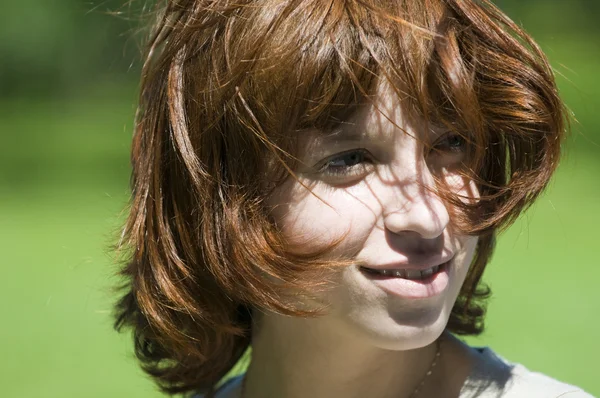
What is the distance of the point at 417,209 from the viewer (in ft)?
4.82

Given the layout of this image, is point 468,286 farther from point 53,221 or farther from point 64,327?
point 53,221

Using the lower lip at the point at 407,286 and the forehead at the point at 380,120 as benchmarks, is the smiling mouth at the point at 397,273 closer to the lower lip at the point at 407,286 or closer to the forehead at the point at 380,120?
the lower lip at the point at 407,286

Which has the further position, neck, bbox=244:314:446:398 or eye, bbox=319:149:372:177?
neck, bbox=244:314:446:398

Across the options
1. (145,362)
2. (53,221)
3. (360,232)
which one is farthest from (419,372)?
(53,221)

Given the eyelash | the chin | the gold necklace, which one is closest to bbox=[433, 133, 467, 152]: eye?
the eyelash

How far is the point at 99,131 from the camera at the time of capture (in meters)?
6.74

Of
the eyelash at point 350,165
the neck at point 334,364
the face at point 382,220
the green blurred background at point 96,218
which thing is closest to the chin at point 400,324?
the face at point 382,220

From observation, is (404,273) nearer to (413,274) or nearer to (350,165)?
(413,274)

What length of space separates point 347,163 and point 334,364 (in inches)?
14.8

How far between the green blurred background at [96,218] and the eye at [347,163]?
495 mm

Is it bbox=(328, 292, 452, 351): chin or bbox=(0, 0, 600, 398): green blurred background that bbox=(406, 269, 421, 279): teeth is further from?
bbox=(0, 0, 600, 398): green blurred background

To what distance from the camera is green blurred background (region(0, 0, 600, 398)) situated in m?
3.63

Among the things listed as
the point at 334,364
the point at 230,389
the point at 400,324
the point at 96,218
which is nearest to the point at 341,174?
the point at 400,324

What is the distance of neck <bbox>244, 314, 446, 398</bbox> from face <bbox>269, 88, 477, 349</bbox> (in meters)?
0.13
